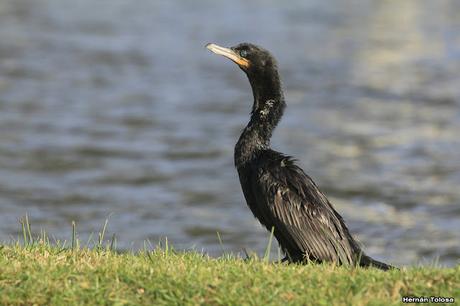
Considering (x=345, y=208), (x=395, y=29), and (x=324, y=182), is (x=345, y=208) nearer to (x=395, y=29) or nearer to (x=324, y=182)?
(x=324, y=182)

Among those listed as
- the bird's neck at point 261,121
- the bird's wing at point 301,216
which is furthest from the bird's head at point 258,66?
the bird's wing at point 301,216

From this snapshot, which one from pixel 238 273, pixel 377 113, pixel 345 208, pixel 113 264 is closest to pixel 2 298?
pixel 113 264

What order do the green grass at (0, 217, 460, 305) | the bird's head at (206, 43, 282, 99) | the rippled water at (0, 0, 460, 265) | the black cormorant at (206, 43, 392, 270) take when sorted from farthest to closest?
the rippled water at (0, 0, 460, 265) → the bird's head at (206, 43, 282, 99) → the black cormorant at (206, 43, 392, 270) → the green grass at (0, 217, 460, 305)

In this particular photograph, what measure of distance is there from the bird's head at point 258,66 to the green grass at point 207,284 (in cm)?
300

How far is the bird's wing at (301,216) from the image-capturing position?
8.70 metres

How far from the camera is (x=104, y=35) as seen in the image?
2747 centimetres

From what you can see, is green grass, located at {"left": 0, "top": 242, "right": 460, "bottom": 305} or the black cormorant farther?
the black cormorant

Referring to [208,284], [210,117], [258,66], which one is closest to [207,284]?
[208,284]

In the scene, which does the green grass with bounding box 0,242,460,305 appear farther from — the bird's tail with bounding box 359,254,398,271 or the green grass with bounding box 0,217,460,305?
the bird's tail with bounding box 359,254,398,271

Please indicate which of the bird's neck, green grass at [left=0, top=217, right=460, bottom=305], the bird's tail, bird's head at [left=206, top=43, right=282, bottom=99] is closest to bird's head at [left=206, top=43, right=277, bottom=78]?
bird's head at [left=206, top=43, right=282, bottom=99]

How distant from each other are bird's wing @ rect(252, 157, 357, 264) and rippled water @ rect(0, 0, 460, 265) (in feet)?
14.1

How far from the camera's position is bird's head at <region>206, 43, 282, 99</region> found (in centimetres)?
1006

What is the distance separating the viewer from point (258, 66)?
10141 mm

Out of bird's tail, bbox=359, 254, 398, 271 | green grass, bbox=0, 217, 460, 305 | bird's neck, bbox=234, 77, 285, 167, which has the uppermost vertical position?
bird's neck, bbox=234, 77, 285, 167
